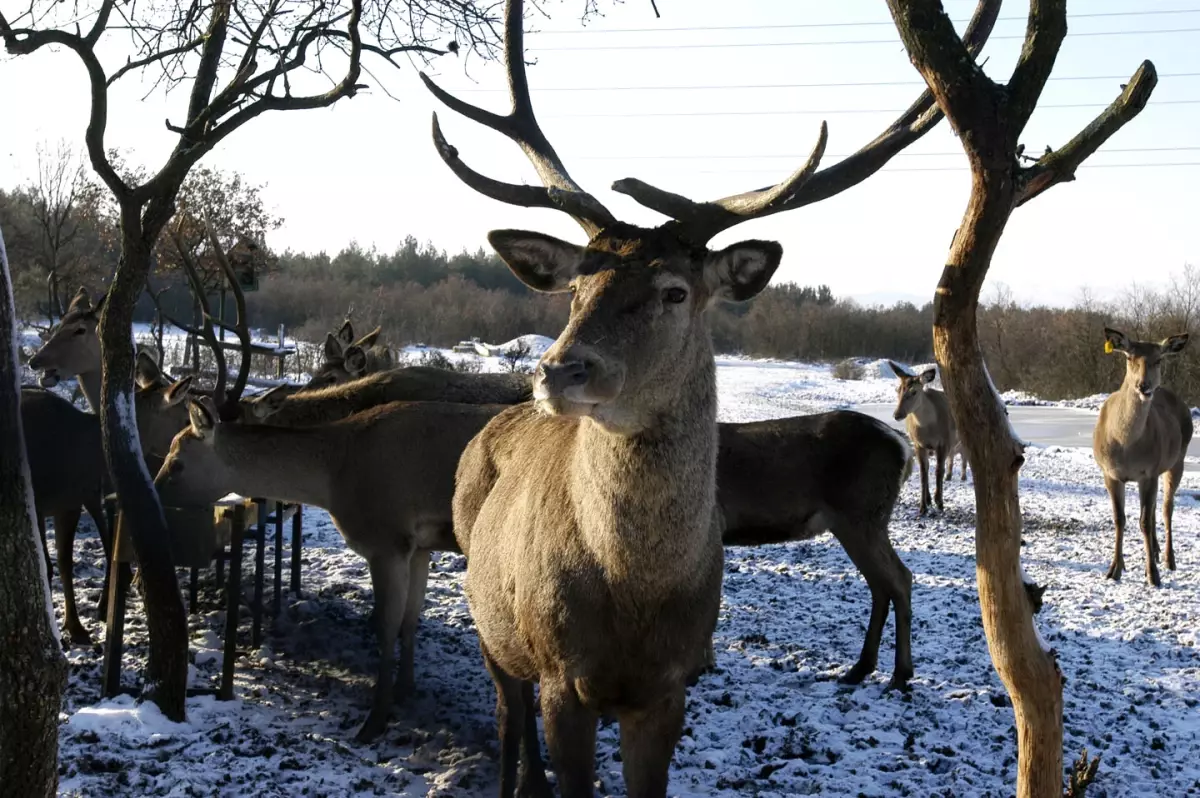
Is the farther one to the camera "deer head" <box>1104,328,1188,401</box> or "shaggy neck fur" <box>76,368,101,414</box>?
"deer head" <box>1104,328,1188,401</box>

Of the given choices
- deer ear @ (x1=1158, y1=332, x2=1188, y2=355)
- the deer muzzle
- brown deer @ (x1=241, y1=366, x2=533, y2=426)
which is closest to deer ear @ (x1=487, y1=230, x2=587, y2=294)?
the deer muzzle

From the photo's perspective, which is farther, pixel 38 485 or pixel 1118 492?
pixel 1118 492

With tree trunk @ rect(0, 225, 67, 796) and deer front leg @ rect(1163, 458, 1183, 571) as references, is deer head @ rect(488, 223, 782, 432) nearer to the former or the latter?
tree trunk @ rect(0, 225, 67, 796)

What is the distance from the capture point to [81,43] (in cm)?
546

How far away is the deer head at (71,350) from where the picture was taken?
9156 millimetres

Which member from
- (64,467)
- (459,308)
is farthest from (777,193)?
(459,308)

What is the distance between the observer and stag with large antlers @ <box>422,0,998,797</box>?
3.48m

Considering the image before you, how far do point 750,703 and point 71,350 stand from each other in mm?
6812

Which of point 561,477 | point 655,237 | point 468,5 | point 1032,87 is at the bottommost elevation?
point 561,477

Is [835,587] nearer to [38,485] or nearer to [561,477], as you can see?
[561,477]

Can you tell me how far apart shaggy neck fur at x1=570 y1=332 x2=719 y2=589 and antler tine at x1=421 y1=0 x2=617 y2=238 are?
74 cm

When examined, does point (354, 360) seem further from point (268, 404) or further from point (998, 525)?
point (998, 525)

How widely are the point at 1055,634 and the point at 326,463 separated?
5.68 meters

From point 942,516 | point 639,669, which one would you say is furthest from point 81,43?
point 942,516
